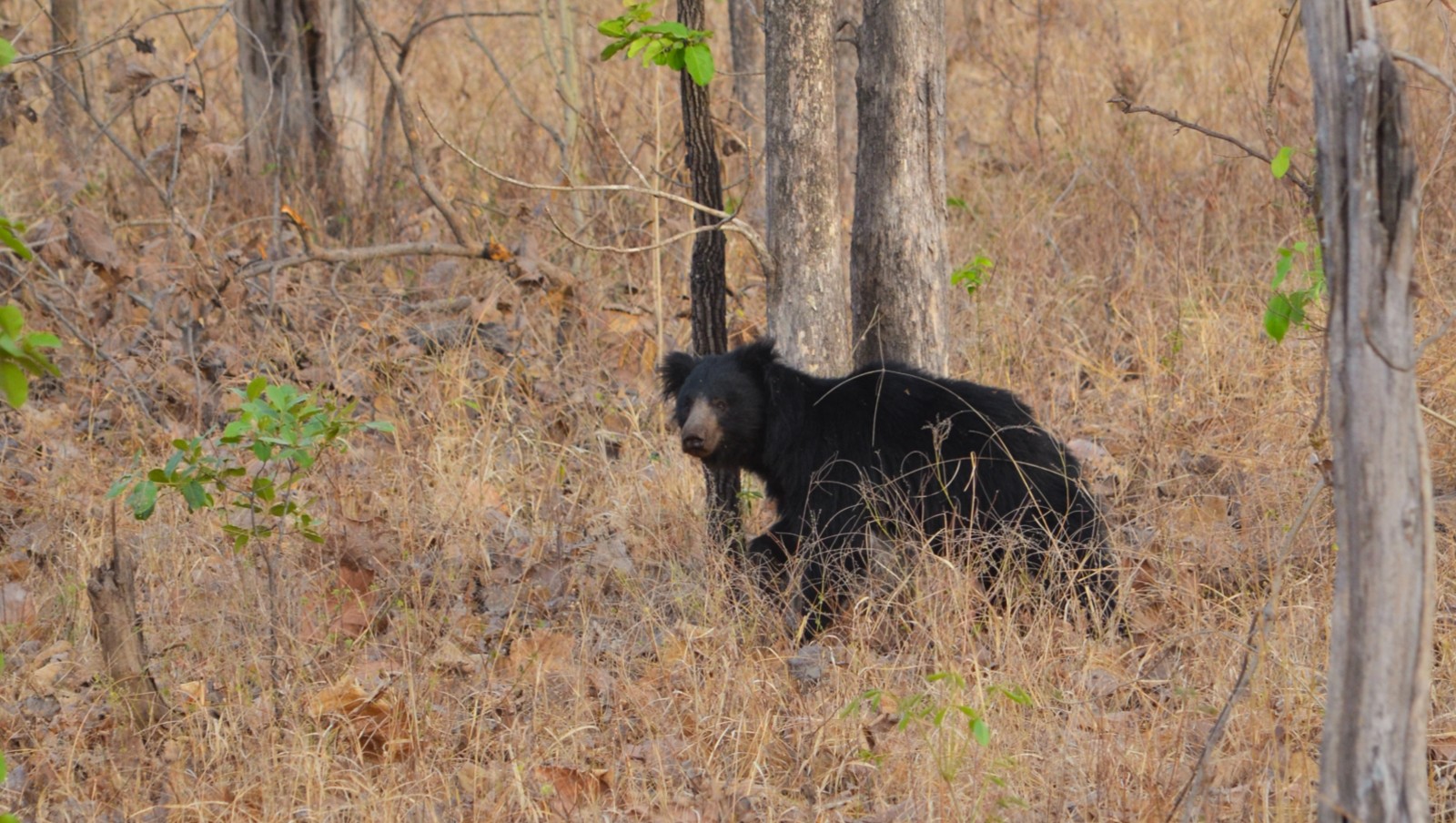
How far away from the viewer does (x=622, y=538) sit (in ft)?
17.2

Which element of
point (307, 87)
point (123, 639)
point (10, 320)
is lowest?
point (123, 639)

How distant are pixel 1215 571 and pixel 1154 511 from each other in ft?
1.78

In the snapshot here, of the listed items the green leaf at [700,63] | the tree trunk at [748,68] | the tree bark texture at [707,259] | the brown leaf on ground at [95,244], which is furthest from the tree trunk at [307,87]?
the green leaf at [700,63]

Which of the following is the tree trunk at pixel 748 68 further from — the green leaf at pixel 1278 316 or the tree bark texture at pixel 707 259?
the green leaf at pixel 1278 316

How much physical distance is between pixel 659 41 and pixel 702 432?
4.64 ft

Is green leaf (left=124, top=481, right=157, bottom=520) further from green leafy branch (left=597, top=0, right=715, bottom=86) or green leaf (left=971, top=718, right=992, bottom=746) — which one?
green leaf (left=971, top=718, right=992, bottom=746)

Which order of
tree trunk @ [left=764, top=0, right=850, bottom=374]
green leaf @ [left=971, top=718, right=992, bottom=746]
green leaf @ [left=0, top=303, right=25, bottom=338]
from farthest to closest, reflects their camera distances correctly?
tree trunk @ [left=764, top=0, right=850, bottom=374] → green leaf @ [left=971, top=718, right=992, bottom=746] → green leaf @ [left=0, top=303, right=25, bottom=338]

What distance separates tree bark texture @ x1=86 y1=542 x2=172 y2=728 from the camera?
3.67 meters

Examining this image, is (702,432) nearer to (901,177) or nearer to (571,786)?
(901,177)

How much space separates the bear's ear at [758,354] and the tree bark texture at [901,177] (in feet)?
1.50

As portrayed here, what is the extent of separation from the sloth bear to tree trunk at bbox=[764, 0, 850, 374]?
259 mm

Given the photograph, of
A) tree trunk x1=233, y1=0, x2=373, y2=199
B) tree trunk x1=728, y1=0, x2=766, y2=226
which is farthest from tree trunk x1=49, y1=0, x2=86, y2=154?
tree trunk x1=728, y1=0, x2=766, y2=226

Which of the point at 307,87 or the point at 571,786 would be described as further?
the point at 307,87

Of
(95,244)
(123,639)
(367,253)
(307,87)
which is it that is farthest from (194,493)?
(307,87)
